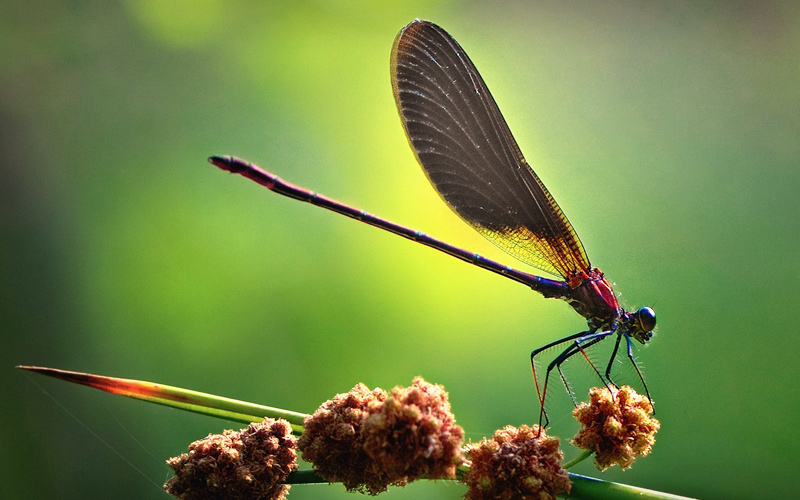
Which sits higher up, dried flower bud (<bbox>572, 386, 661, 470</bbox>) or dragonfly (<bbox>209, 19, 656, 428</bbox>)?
dragonfly (<bbox>209, 19, 656, 428</bbox>)

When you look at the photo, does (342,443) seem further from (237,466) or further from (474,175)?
(474,175)

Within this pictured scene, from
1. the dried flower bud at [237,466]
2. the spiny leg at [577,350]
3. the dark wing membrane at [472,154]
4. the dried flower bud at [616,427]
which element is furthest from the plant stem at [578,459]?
the dark wing membrane at [472,154]

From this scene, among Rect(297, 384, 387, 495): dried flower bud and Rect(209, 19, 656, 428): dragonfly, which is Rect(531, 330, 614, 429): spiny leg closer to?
Rect(209, 19, 656, 428): dragonfly

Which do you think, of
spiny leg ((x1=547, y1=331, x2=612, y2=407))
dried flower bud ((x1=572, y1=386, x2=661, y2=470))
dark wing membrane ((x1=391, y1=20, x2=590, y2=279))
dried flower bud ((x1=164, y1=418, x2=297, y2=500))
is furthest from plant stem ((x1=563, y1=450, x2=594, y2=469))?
dark wing membrane ((x1=391, y1=20, x2=590, y2=279))

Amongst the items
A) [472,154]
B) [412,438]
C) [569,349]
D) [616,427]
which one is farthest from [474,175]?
[412,438]

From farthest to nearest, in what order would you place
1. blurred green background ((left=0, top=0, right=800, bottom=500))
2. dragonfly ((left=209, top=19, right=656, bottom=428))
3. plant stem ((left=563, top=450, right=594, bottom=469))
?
blurred green background ((left=0, top=0, right=800, bottom=500)) < dragonfly ((left=209, top=19, right=656, bottom=428)) < plant stem ((left=563, top=450, right=594, bottom=469))

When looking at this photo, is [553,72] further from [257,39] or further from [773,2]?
[257,39]

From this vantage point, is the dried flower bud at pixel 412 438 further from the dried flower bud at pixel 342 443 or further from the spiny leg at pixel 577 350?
the spiny leg at pixel 577 350

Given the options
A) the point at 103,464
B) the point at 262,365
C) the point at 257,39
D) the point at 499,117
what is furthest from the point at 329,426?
the point at 257,39
